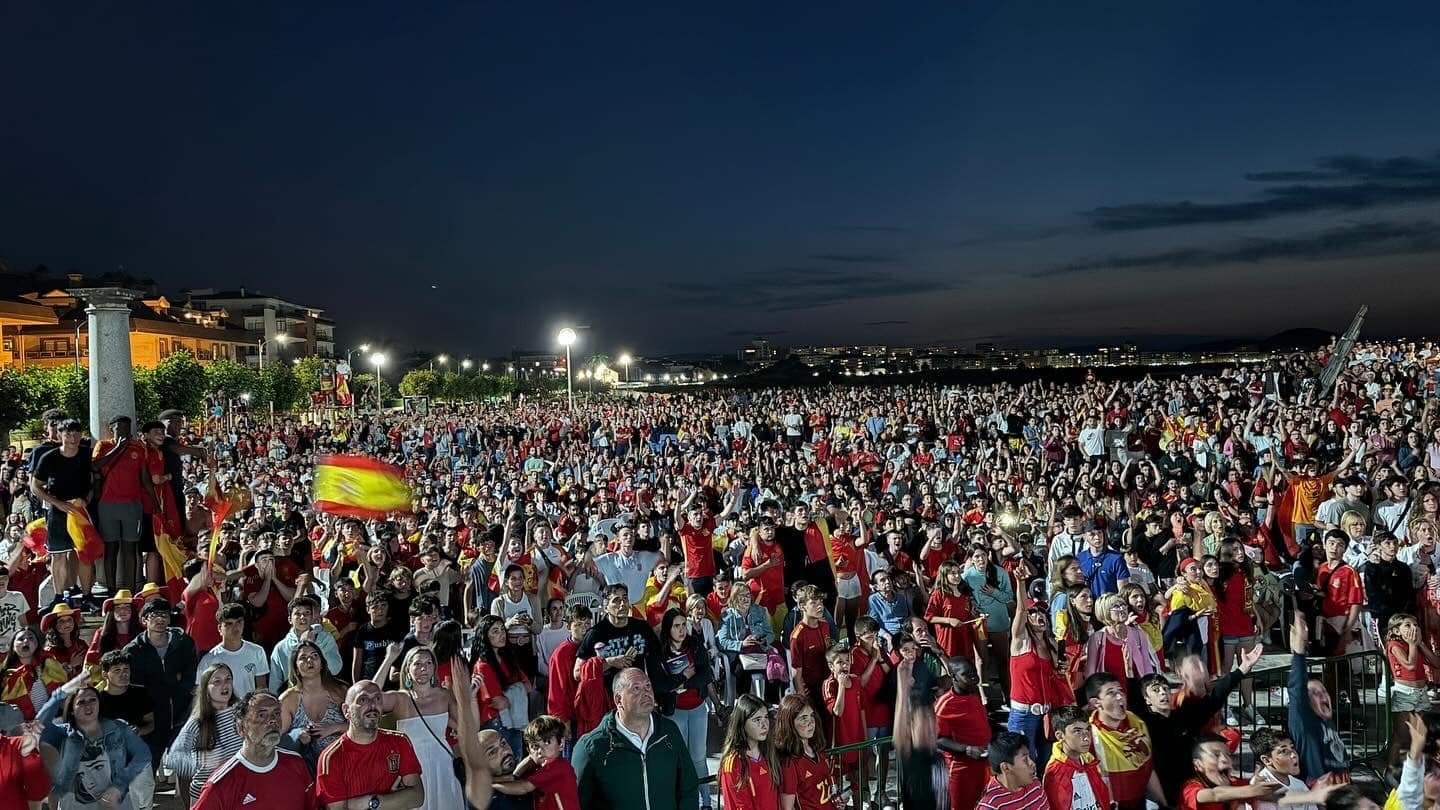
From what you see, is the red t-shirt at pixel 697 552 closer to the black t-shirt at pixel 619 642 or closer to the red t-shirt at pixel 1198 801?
the black t-shirt at pixel 619 642

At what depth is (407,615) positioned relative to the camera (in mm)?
7082

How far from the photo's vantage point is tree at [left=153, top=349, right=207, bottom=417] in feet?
136

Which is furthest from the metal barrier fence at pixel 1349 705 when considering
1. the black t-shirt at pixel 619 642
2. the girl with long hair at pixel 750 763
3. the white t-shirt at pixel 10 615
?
the white t-shirt at pixel 10 615

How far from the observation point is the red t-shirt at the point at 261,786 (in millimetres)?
4074

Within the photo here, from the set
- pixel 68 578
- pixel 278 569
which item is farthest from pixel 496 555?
pixel 68 578

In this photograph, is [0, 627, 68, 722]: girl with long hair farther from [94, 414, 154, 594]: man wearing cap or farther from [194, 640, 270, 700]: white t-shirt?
[94, 414, 154, 594]: man wearing cap

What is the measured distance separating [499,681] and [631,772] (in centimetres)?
199

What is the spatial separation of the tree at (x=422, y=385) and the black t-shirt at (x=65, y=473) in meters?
75.9

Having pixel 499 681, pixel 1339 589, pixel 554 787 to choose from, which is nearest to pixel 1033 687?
pixel 554 787

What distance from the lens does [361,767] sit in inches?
173

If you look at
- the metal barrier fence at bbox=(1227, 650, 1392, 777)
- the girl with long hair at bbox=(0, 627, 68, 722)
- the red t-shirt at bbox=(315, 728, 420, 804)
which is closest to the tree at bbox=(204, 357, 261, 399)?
the girl with long hair at bbox=(0, 627, 68, 722)

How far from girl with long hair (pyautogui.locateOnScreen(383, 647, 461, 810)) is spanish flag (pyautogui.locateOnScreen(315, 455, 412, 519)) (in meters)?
8.18

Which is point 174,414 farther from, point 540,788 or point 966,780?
point 966,780

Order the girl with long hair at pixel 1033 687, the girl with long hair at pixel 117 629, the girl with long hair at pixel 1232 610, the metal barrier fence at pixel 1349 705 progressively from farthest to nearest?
1. the girl with long hair at pixel 1232 610
2. the metal barrier fence at pixel 1349 705
3. the girl with long hair at pixel 117 629
4. the girl with long hair at pixel 1033 687
